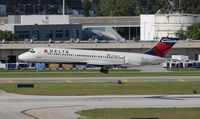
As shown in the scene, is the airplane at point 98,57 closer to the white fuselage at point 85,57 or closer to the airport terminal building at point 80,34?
the white fuselage at point 85,57

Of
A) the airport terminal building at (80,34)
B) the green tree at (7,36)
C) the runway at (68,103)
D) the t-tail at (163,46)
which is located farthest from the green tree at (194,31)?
the runway at (68,103)

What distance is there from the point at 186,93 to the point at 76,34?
108 m

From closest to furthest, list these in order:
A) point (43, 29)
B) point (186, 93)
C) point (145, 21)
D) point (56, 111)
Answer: point (56, 111)
point (186, 93)
point (43, 29)
point (145, 21)

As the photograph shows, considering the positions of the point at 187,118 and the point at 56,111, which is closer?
the point at 187,118

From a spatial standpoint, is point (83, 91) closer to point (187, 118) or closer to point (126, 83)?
point (126, 83)

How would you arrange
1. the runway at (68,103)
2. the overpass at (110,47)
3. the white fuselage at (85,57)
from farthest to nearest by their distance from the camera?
the overpass at (110,47), the white fuselage at (85,57), the runway at (68,103)

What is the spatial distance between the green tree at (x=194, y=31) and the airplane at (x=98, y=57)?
217 feet

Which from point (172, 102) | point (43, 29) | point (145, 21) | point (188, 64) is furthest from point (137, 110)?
point (145, 21)

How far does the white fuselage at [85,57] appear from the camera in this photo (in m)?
102

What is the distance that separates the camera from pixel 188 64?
126500 mm

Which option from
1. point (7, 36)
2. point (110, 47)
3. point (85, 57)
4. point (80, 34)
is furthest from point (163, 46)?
point (80, 34)

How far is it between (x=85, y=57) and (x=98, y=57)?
2.14 meters

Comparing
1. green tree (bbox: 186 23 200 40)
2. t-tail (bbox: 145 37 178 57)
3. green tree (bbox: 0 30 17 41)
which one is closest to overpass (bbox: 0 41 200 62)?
green tree (bbox: 0 30 17 41)

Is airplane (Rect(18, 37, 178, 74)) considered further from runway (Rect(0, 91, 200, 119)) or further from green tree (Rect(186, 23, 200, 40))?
green tree (Rect(186, 23, 200, 40))
